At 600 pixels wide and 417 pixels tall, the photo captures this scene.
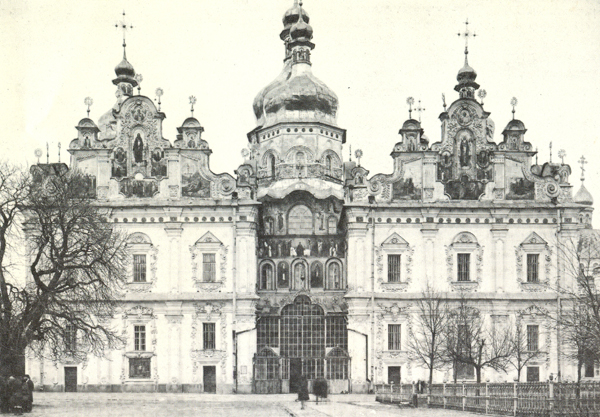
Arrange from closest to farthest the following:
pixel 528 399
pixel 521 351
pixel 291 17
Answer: pixel 528 399 → pixel 521 351 → pixel 291 17

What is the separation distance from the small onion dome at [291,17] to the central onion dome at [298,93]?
96 millimetres

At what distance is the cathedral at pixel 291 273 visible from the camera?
45.4 meters

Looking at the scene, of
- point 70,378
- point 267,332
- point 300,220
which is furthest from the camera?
point 300,220

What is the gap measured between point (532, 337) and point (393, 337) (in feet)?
25.6

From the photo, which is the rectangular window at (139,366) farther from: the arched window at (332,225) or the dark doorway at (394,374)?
the dark doorway at (394,374)

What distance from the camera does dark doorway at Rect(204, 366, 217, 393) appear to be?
149 ft

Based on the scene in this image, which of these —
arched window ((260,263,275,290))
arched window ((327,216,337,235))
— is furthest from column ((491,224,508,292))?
arched window ((260,263,275,290))

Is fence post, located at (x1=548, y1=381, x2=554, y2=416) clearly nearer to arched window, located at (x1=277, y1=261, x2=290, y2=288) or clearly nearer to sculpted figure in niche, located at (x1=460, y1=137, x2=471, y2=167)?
sculpted figure in niche, located at (x1=460, y1=137, x2=471, y2=167)

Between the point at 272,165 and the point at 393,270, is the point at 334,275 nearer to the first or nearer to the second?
the point at 393,270

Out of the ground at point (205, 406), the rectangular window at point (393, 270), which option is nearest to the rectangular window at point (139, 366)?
the ground at point (205, 406)

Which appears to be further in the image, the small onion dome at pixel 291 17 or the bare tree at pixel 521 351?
the small onion dome at pixel 291 17

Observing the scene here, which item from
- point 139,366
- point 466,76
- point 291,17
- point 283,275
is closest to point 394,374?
point 283,275

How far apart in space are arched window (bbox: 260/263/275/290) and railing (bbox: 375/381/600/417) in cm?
1806

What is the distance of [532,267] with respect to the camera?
46.5m
